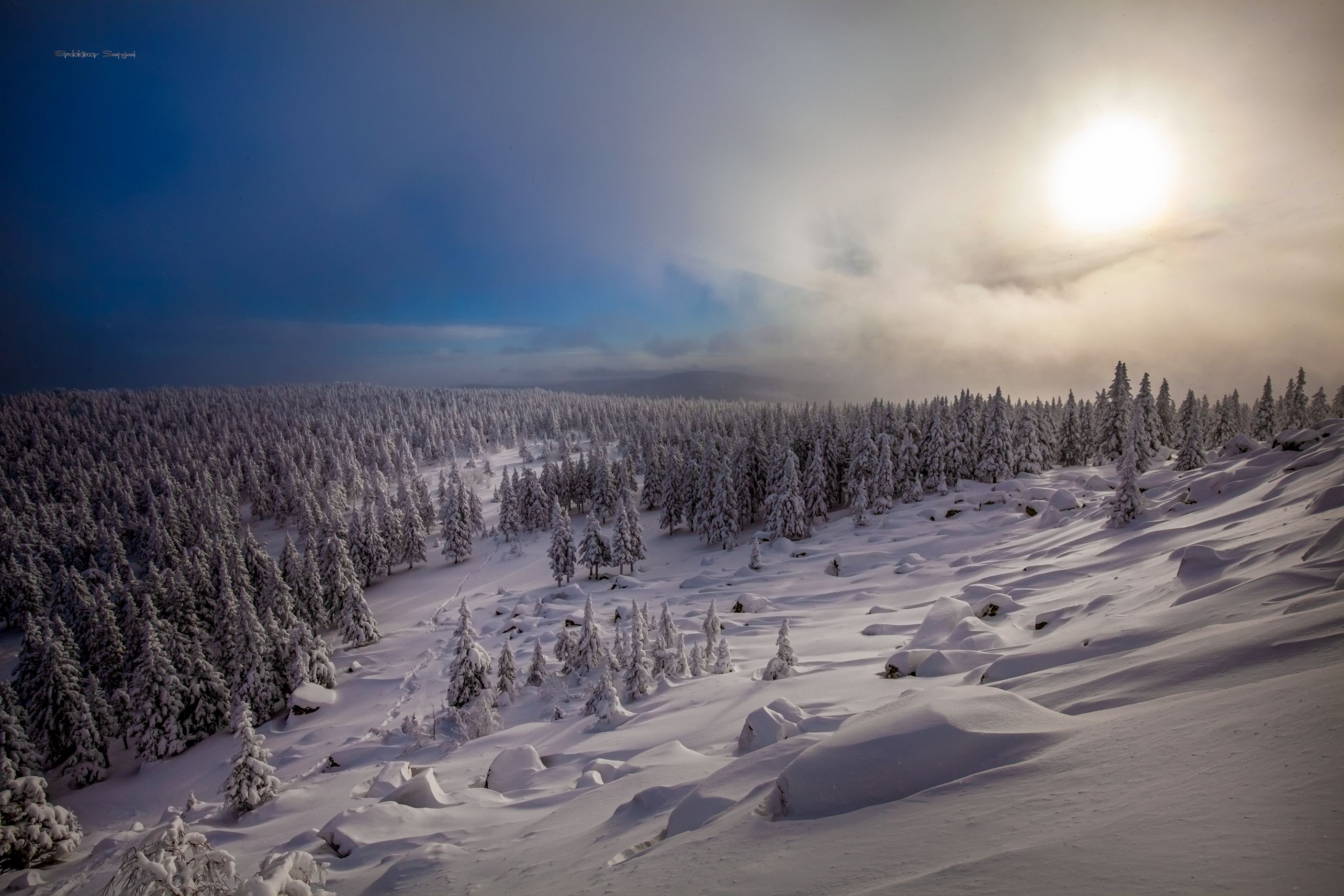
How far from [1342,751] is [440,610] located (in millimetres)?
59088

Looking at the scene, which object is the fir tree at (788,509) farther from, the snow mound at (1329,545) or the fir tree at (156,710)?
the fir tree at (156,710)

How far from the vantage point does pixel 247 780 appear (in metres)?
20.4

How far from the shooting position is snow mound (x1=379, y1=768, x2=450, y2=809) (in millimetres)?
12562

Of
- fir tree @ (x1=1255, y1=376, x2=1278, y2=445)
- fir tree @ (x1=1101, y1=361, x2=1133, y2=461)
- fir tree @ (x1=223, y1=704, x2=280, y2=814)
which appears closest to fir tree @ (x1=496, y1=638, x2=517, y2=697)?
fir tree @ (x1=223, y1=704, x2=280, y2=814)

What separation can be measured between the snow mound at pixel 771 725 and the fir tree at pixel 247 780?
20.8 metres

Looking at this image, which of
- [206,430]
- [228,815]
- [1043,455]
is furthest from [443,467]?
[1043,455]

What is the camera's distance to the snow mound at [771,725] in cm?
1123

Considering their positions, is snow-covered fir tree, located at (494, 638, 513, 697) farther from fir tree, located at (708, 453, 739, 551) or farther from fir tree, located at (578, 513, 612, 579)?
fir tree, located at (708, 453, 739, 551)

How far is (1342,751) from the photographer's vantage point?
12.9 feet

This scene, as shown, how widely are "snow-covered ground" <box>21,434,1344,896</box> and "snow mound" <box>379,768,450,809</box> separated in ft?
0.23

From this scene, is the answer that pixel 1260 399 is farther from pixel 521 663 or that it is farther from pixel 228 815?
pixel 228 815

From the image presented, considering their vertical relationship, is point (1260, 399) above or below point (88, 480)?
above

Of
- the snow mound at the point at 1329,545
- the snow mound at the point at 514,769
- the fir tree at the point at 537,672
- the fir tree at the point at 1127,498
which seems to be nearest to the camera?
the snow mound at the point at 1329,545

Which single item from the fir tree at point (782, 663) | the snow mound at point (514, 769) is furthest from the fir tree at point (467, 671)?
the fir tree at point (782, 663)
